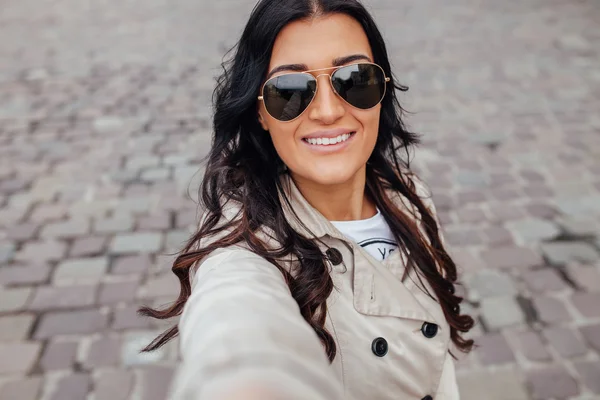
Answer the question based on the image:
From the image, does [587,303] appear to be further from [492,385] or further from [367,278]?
[367,278]

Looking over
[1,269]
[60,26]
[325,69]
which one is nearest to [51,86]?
[60,26]

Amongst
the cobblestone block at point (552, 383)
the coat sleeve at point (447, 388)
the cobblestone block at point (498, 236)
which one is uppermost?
the coat sleeve at point (447, 388)

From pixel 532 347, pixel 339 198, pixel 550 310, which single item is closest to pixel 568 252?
pixel 550 310

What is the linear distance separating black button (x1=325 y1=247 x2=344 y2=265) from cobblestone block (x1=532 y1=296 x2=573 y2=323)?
2.24m

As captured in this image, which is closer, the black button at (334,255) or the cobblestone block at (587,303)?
the black button at (334,255)

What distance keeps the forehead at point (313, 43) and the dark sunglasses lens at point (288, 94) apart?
0.19 feet

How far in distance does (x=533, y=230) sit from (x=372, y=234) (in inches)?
104

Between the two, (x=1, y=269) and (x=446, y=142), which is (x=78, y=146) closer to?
(x=1, y=269)

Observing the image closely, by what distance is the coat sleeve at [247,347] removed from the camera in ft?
2.93

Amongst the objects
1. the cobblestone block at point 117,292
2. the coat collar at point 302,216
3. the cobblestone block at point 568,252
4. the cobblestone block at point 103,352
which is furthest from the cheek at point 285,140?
the cobblestone block at point 568,252

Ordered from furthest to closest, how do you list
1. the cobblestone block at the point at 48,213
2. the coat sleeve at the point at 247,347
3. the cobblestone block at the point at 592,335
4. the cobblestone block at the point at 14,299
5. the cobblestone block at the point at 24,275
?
the cobblestone block at the point at 48,213, the cobblestone block at the point at 24,275, the cobblestone block at the point at 14,299, the cobblestone block at the point at 592,335, the coat sleeve at the point at 247,347

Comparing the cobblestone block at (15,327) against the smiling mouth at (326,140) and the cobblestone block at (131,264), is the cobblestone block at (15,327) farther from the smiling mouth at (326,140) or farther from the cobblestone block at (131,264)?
the smiling mouth at (326,140)

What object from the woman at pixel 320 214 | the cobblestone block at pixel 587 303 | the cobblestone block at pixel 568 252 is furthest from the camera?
the cobblestone block at pixel 568 252

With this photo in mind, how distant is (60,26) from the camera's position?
9672 millimetres
